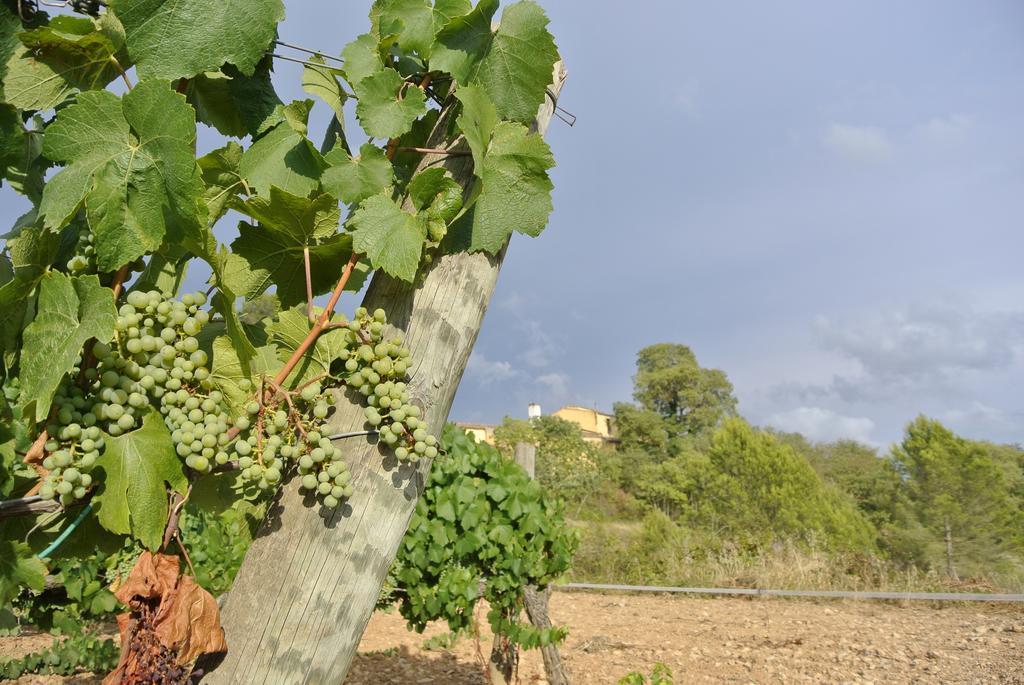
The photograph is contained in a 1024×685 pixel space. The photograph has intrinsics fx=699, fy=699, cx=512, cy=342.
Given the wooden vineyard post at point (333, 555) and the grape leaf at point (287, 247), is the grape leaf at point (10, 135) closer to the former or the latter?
the grape leaf at point (287, 247)

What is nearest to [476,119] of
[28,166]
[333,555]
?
[333,555]

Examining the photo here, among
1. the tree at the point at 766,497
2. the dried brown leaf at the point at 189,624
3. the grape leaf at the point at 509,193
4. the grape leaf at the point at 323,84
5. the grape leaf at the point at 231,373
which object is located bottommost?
the dried brown leaf at the point at 189,624

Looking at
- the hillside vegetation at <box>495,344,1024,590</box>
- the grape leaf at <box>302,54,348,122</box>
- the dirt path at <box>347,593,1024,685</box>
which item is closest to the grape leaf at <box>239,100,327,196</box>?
the grape leaf at <box>302,54,348,122</box>

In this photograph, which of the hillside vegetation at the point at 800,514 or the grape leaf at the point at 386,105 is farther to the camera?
the hillside vegetation at the point at 800,514

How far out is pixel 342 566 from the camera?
1020 millimetres

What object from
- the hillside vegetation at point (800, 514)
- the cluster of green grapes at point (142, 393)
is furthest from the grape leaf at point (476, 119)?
the hillside vegetation at point (800, 514)

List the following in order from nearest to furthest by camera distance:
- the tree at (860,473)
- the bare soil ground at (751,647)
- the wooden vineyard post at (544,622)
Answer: the wooden vineyard post at (544,622) < the bare soil ground at (751,647) < the tree at (860,473)

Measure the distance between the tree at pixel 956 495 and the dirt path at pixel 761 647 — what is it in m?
6.30

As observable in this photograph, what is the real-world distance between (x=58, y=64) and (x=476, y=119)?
626 mm

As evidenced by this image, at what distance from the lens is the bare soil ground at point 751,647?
5.49m

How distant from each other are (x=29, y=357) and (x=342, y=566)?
0.51 metres

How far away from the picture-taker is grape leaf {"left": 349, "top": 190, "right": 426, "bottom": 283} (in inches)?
Result: 40.8

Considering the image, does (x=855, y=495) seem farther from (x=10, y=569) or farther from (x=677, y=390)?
(x=10, y=569)

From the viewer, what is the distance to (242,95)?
3.98ft
